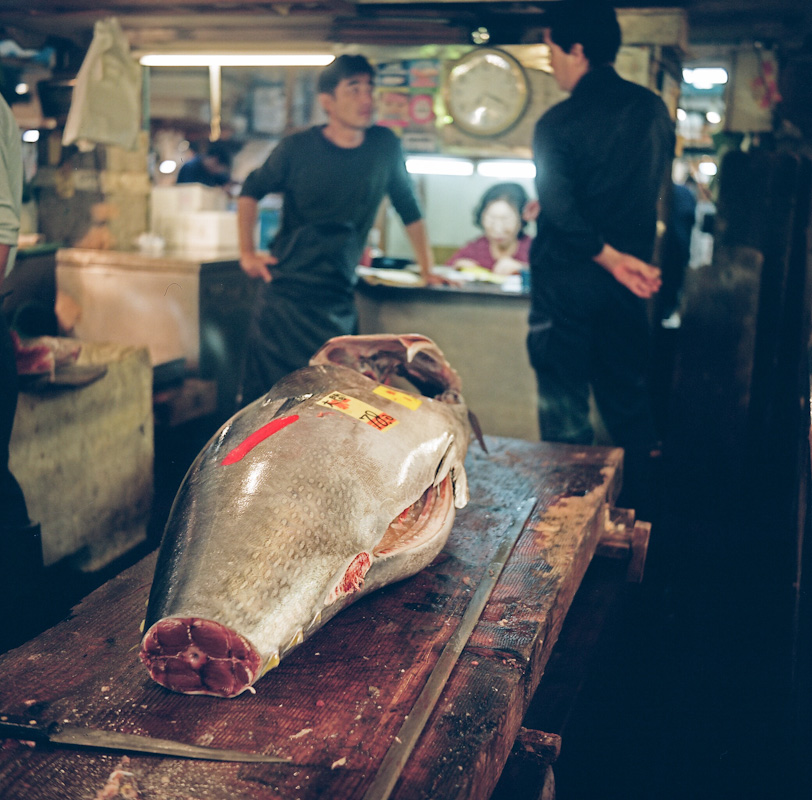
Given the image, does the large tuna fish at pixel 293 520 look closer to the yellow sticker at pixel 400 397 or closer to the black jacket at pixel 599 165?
the yellow sticker at pixel 400 397

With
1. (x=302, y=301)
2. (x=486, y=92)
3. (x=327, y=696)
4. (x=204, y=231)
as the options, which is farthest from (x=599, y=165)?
(x=204, y=231)

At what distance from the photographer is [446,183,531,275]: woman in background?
6.25 metres

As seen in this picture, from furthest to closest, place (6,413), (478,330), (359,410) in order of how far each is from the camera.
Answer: (478,330) → (6,413) → (359,410)

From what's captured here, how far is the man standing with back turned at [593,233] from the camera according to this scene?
343 centimetres

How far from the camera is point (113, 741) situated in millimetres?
1353

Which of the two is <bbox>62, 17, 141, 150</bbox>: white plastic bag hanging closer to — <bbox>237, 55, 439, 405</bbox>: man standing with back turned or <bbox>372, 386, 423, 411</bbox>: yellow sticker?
<bbox>237, 55, 439, 405</bbox>: man standing with back turned

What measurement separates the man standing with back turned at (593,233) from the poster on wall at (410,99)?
2099 mm

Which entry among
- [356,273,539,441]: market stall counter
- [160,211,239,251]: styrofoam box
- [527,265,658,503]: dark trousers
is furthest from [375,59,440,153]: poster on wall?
[527,265,658,503]: dark trousers

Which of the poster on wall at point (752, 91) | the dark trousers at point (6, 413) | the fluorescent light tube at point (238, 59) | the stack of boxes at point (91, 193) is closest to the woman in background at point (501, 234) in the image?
the fluorescent light tube at point (238, 59)

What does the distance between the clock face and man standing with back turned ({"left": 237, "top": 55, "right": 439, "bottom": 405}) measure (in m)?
1.42

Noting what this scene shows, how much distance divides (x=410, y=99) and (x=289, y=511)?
453 cm

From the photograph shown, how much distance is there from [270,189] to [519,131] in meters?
1.99

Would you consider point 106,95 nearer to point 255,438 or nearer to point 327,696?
point 255,438

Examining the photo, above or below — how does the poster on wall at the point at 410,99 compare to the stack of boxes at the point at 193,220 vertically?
above
